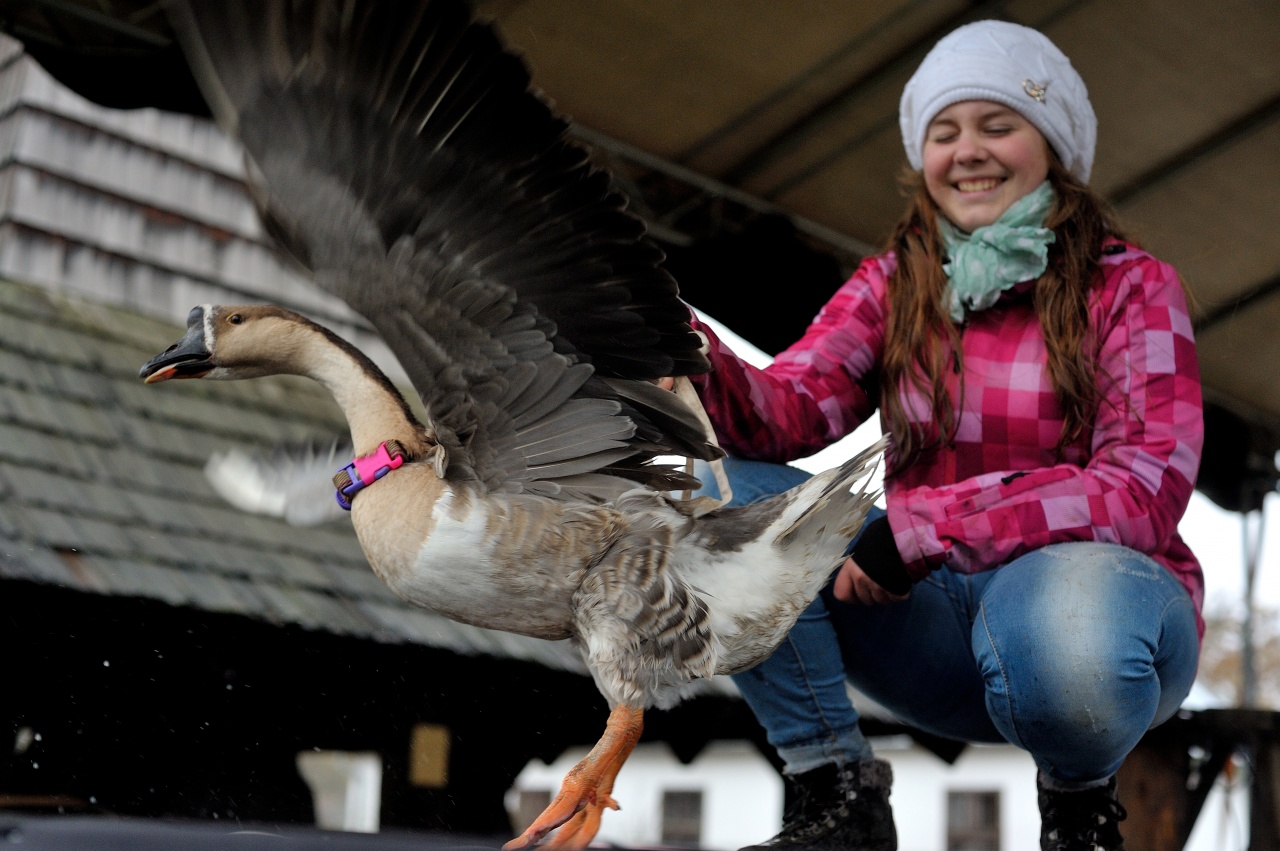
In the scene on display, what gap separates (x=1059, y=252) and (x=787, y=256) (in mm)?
2293

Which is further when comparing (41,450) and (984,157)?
(41,450)

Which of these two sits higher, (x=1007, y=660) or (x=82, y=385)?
(x=82, y=385)

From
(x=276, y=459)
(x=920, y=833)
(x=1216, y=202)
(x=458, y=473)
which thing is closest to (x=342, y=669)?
(x=276, y=459)

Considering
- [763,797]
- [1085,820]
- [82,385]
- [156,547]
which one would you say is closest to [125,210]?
[82,385]

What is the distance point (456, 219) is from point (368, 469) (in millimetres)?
339

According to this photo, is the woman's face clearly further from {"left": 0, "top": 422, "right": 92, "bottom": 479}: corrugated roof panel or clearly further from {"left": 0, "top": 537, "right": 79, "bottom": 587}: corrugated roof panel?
{"left": 0, "top": 422, "right": 92, "bottom": 479}: corrugated roof panel

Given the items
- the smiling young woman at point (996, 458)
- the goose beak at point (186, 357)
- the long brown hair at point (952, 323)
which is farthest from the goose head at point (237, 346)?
the long brown hair at point (952, 323)

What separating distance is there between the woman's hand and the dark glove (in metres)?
0.01

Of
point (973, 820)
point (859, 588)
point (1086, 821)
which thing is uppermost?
point (859, 588)

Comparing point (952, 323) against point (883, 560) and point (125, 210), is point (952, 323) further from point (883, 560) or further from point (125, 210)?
point (125, 210)

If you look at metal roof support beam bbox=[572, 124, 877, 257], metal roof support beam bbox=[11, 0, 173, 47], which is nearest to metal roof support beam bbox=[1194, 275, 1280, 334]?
metal roof support beam bbox=[572, 124, 877, 257]

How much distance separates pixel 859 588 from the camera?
6.04ft

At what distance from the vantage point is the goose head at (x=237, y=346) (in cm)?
157

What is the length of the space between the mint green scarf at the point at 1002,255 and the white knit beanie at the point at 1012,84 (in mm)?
122
